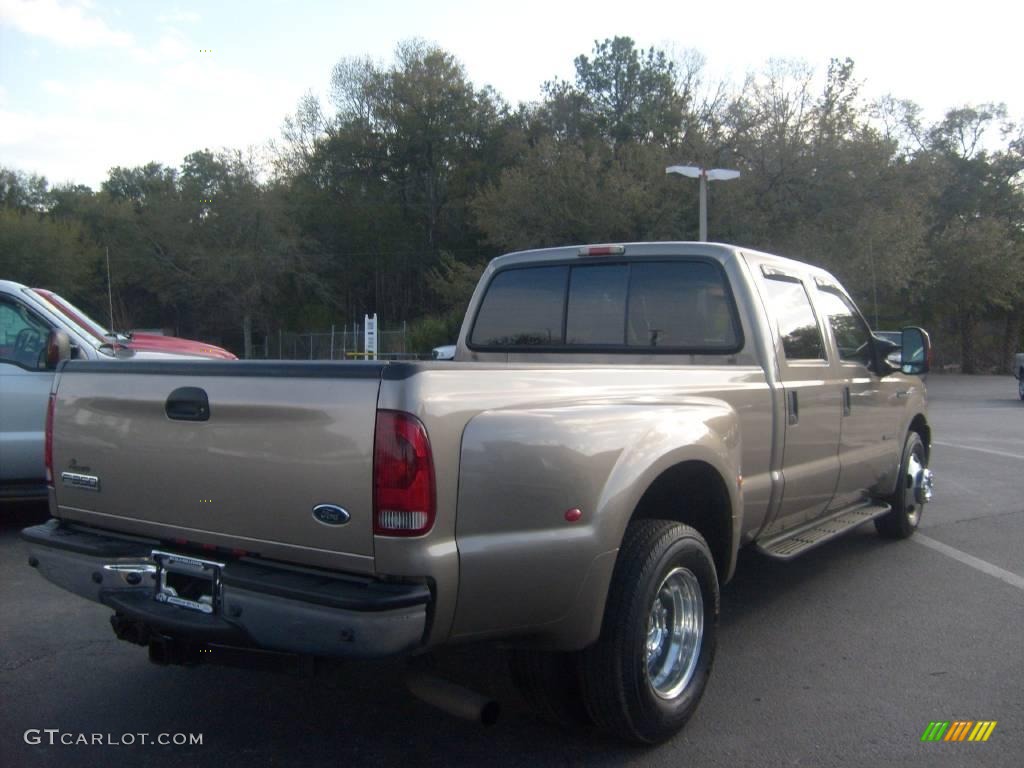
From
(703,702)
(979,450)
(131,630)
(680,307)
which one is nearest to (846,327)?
(680,307)

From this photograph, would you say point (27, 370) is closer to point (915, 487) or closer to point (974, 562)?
point (915, 487)

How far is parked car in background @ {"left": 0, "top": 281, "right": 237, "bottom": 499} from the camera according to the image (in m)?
7.15

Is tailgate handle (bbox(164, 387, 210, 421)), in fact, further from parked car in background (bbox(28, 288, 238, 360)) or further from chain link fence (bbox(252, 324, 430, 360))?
chain link fence (bbox(252, 324, 430, 360))

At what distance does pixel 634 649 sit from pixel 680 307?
7.32ft

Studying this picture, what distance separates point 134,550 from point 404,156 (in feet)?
165

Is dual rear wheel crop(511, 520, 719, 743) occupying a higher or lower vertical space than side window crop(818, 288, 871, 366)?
lower

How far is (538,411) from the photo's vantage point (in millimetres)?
3166

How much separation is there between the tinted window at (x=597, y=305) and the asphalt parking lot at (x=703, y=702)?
5.70 ft

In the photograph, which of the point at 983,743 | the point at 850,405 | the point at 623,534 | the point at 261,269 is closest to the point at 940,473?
the point at 850,405

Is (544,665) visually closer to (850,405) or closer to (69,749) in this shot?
(69,749)

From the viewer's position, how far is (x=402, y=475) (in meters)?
2.80

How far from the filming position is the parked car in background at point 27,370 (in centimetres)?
715

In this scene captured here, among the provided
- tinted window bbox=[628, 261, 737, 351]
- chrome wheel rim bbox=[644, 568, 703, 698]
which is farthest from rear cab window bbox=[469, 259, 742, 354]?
chrome wheel rim bbox=[644, 568, 703, 698]

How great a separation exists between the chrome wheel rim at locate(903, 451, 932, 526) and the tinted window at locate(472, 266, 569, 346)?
124 inches
